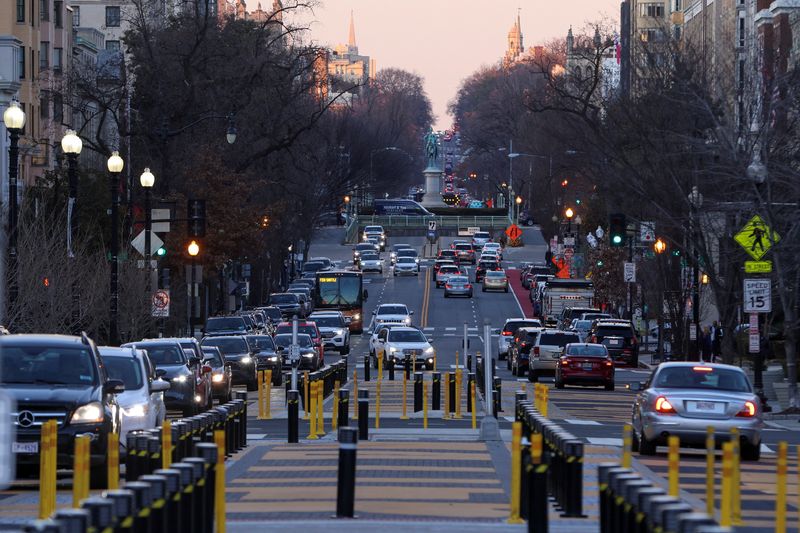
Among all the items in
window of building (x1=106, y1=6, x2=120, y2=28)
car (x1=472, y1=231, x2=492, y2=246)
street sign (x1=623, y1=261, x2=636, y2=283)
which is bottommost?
street sign (x1=623, y1=261, x2=636, y2=283)

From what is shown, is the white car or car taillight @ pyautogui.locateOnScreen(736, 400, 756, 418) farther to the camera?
car taillight @ pyautogui.locateOnScreen(736, 400, 756, 418)

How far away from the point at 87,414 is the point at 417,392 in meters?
16.0

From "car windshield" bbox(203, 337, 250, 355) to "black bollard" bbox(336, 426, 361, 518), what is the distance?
29.4 meters

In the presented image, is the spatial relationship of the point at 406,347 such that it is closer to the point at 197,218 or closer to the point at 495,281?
the point at 197,218

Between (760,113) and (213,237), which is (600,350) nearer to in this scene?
(760,113)

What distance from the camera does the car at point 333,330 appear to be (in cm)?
6712

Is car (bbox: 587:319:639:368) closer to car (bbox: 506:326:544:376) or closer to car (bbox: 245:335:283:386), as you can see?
car (bbox: 506:326:544:376)

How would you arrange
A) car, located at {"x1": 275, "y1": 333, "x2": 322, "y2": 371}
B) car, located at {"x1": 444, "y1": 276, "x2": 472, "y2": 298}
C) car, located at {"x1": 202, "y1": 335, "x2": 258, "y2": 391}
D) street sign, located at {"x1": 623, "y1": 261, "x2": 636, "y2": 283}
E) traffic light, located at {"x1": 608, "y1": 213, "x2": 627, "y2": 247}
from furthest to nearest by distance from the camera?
car, located at {"x1": 444, "y1": 276, "x2": 472, "y2": 298}
street sign, located at {"x1": 623, "y1": 261, "x2": 636, "y2": 283}
car, located at {"x1": 275, "y1": 333, "x2": 322, "y2": 371}
traffic light, located at {"x1": 608, "y1": 213, "x2": 627, "y2": 247}
car, located at {"x1": 202, "y1": 335, "x2": 258, "y2": 391}

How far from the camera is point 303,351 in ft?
174

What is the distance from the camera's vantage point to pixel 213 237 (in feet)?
228

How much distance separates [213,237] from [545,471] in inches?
2212

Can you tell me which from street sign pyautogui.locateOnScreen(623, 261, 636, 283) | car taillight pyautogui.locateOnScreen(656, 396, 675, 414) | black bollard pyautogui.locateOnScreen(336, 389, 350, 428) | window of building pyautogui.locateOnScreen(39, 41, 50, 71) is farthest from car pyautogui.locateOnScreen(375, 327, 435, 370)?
window of building pyautogui.locateOnScreen(39, 41, 50, 71)

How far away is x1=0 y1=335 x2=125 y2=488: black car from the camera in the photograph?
1988cm

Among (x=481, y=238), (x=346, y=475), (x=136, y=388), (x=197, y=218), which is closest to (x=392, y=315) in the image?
(x=197, y=218)
